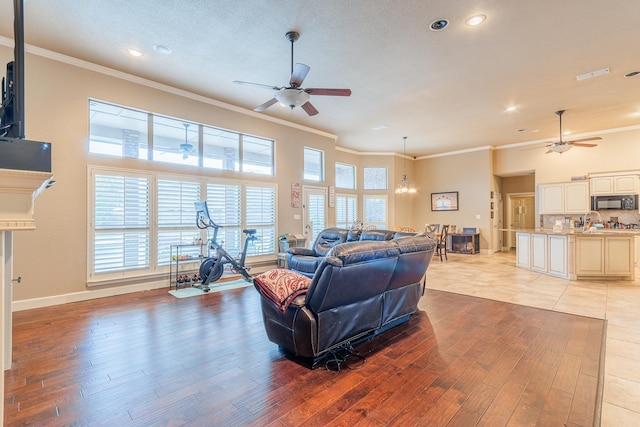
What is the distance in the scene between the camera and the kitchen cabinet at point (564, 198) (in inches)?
318

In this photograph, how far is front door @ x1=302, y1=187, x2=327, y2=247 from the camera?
7617 millimetres

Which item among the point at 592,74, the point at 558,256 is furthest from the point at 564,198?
the point at 592,74

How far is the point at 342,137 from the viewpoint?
877 centimetres

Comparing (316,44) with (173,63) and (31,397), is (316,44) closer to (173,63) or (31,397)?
(173,63)

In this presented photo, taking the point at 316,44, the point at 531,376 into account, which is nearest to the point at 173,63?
the point at 316,44

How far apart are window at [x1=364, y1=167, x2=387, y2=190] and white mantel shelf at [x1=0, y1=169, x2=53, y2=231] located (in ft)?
32.4

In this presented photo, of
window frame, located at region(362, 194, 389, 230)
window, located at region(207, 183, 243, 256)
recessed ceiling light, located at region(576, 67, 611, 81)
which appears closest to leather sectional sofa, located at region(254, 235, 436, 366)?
window, located at region(207, 183, 243, 256)

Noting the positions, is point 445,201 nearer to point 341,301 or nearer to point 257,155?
point 257,155

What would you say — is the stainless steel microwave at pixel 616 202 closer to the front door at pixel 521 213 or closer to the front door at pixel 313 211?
the front door at pixel 521 213

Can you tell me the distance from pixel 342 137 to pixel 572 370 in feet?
24.1

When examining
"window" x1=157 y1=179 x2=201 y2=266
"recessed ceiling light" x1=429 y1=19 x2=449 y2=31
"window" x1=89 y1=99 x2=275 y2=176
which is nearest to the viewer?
"recessed ceiling light" x1=429 y1=19 x2=449 y2=31

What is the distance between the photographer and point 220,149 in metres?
6.16

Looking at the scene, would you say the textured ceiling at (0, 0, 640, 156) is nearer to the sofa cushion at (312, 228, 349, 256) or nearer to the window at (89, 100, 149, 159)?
the window at (89, 100, 149, 159)

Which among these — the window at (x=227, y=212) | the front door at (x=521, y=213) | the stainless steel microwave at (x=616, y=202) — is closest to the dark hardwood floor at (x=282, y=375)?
the window at (x=227, y=212)
